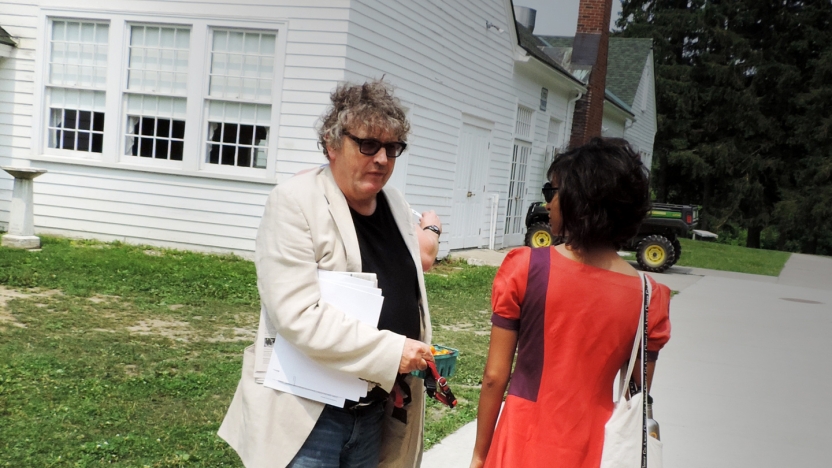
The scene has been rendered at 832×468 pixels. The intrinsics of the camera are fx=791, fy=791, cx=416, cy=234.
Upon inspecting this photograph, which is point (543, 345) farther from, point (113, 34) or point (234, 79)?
point (113, 34)

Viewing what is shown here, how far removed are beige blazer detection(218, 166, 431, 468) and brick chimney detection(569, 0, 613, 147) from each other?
1930 cm

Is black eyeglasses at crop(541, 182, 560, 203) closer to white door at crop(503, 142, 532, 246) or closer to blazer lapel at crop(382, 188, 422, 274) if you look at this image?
blazer lapel at crop(382, 188, 422, 274)

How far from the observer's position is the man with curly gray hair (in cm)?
219

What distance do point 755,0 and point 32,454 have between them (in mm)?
41692

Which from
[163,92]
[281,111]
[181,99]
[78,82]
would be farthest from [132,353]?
[78,82]

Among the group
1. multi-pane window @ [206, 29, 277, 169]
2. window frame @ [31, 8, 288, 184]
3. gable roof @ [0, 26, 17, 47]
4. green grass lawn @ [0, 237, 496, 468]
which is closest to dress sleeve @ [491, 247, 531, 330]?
green grass lawn @ [0, 237, 496, 468]

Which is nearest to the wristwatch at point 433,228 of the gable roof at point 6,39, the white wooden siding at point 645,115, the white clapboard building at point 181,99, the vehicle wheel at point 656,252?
the white clapboard building at point 181,99

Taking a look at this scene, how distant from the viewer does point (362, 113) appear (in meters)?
2.35

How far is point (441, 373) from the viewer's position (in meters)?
2.50

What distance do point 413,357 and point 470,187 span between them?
1321 cm

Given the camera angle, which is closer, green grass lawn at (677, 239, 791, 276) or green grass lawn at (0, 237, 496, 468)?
green grass lawn at (0, 237, 496, 468)

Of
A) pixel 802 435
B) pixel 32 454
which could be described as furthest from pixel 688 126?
pixel 32 454

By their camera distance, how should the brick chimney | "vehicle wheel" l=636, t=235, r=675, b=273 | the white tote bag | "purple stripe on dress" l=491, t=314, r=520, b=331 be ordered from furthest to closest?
the brick chimney < "vehicle wheel" l=636, t=235, r=675, b=273 < "purple stripe on dress" l=491, t=314, r=520, b=331 < the white tote bag

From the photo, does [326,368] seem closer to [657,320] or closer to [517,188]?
[657,320]
